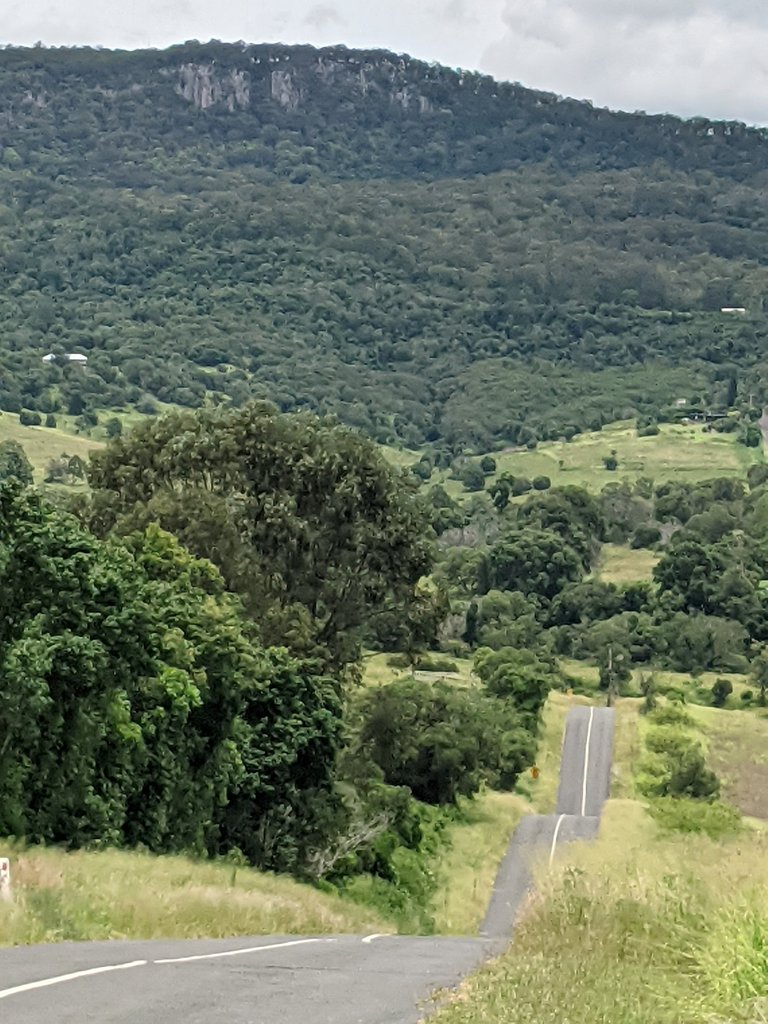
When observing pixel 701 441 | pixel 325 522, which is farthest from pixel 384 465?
pixel 701 441

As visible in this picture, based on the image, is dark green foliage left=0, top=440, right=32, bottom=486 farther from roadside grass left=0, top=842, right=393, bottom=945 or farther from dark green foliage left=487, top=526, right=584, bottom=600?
roadside grass left=0, top=842, right=393, bottom=945

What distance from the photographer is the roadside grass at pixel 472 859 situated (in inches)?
1631

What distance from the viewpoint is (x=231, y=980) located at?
12.5 meters

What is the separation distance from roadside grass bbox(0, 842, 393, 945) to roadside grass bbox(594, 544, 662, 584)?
104577 mm

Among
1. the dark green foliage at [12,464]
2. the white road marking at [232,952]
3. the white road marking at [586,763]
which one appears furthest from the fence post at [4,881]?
the dark green foliage at [12,464]

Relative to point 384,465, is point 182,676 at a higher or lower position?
lower

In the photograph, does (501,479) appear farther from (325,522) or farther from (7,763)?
(7,763)

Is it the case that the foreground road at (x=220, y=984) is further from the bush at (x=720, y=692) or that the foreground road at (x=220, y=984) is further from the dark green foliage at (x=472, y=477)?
the dark green foliage at (x=472, y=477)

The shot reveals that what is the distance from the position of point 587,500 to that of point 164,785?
109 meters

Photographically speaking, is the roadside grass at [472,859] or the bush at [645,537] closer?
the roadside grass at [472,859]

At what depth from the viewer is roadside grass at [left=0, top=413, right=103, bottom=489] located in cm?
14188

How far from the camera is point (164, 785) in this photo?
32875 millimetres

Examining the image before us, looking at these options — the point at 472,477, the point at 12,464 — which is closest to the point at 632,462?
the point at 472,477

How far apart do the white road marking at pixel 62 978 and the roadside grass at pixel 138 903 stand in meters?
2.25
